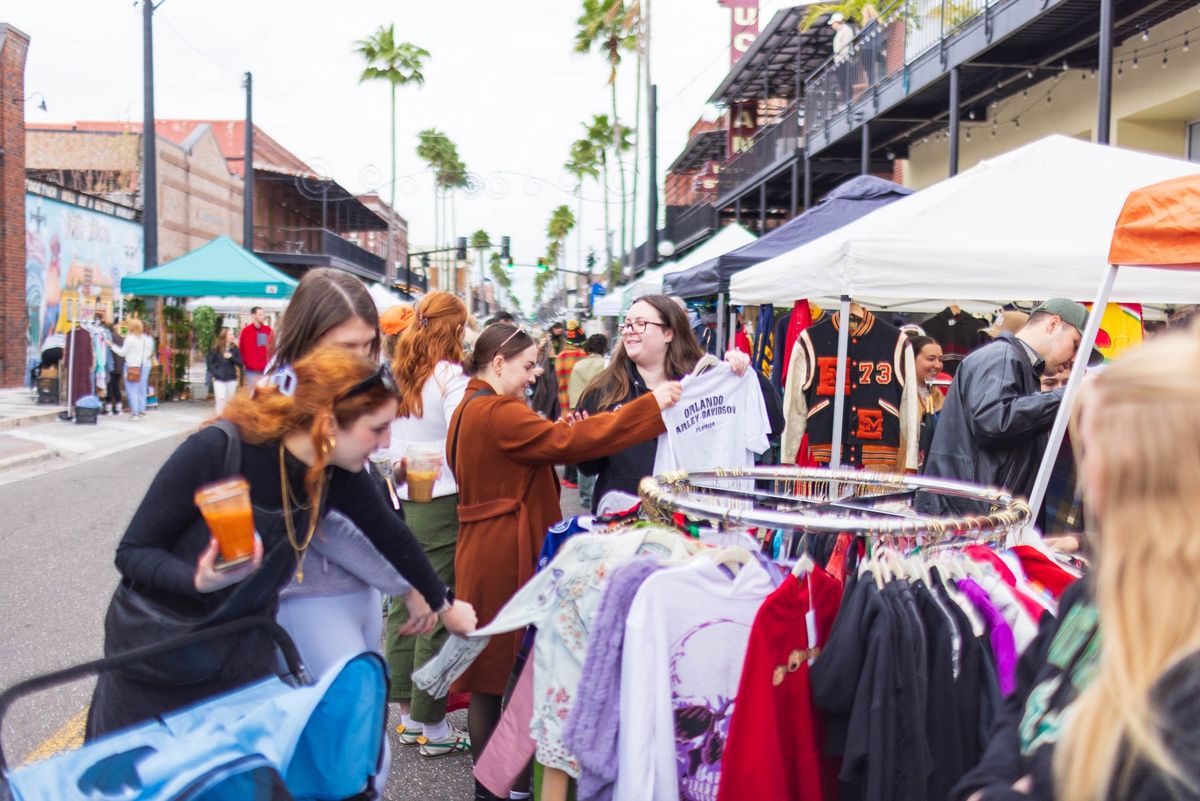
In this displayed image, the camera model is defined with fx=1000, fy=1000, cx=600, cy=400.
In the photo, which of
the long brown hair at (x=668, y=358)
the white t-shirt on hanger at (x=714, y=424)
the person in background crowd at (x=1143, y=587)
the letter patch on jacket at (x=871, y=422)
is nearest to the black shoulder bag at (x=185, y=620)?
the person in background crowd at (x=1143, y=587)

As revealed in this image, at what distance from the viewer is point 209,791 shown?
5.78ft

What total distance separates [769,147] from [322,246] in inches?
858

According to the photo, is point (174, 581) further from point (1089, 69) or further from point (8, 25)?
A: point (8, 25)

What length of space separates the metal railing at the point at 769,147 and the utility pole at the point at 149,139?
46.3ft

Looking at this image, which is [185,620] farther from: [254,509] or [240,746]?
[240,746]

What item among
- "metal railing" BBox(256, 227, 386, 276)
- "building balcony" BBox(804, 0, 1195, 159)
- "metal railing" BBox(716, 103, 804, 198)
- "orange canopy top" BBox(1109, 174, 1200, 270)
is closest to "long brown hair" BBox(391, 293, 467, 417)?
"orange canopy top" BBox(1109, 174, 1200, 270)

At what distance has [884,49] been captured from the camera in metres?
17.3

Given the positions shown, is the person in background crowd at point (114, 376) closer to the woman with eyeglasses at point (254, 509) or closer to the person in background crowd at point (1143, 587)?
the woman with eyeglasses at point (254, 509)

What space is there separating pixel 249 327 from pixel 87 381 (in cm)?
347

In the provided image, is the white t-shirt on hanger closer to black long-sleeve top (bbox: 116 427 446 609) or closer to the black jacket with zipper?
the black jacket with zipper

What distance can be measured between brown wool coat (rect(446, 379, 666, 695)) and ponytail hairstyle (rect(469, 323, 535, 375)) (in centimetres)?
9

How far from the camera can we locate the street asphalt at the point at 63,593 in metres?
4.31

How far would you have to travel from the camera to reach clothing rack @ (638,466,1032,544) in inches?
96.8

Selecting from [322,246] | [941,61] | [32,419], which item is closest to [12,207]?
[32,419]
